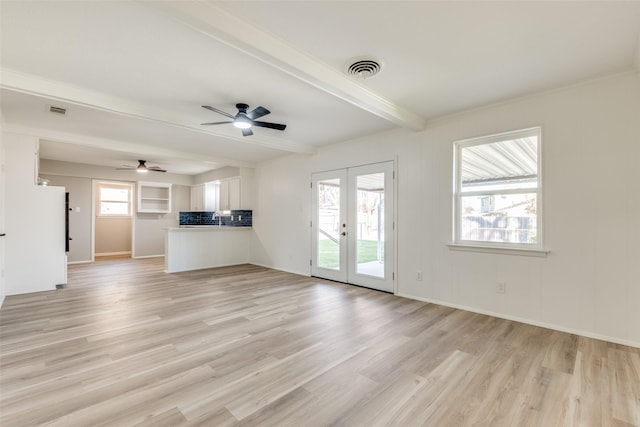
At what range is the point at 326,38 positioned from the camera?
233cm

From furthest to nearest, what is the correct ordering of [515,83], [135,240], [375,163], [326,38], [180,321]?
[135,240], [375,163], [180,321], [515,83], [326,38]

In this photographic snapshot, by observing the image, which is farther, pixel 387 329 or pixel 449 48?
pixel 387 329

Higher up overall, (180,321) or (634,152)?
(634,152)

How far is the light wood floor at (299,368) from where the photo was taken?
1839mm

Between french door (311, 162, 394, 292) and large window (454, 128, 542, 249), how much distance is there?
1050 mm

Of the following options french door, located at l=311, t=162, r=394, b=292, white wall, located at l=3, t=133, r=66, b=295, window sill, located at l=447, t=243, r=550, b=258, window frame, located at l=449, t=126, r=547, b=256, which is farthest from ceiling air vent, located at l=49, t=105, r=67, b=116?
window sill, located at l=447, t=243, r=550, b=258

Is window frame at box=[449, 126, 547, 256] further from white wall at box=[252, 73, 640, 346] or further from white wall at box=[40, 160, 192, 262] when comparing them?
white wall at box=[40, 160, 192, 262]

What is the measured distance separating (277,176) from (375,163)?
2.68 m

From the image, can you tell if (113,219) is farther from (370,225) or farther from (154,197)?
(370,225)

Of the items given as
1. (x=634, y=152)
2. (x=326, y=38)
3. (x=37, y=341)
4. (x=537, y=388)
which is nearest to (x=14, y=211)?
(x=37, y=341)

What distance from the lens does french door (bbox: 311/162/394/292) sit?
4.73m

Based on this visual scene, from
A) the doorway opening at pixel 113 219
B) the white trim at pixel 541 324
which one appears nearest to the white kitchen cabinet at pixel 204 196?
the doorway opening at pixel 113 219

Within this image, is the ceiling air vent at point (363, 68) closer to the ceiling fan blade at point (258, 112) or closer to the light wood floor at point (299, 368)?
the ceiling fan blade at point (258, 112)

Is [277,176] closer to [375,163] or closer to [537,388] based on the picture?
[375,163]
